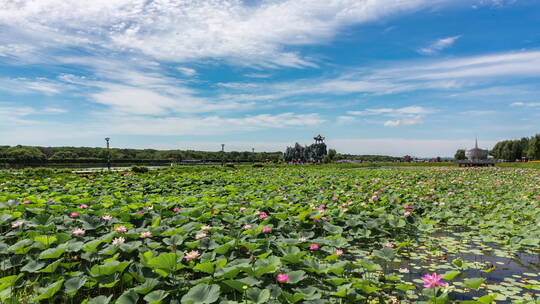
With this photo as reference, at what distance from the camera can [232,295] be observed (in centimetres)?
250

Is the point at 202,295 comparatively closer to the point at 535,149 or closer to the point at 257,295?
the point at 257,295

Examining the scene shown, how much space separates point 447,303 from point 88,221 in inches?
159

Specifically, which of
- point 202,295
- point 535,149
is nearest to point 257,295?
point 202,295

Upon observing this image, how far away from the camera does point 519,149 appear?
65938 mm

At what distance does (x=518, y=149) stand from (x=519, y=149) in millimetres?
220

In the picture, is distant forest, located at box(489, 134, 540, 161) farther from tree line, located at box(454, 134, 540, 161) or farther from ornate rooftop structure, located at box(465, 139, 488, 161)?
→ ornate rooftop structure, located at box(465, 139, 488, 161)

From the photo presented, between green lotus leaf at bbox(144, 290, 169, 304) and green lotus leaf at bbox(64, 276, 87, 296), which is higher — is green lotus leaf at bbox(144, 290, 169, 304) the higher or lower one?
the higher one

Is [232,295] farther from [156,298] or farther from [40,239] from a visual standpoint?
[40,239]

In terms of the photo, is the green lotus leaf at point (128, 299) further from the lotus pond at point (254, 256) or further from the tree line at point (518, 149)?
the tree line at point (518, 149)

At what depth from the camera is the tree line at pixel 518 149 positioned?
5562cm

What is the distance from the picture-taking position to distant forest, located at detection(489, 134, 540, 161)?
5561 centimetres

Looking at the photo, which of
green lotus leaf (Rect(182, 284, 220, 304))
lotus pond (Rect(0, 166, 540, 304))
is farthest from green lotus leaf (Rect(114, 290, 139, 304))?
green lotus leaf (Rect(182, 284, 220, 304))

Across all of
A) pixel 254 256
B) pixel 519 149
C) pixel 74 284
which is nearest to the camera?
pixel 74 284

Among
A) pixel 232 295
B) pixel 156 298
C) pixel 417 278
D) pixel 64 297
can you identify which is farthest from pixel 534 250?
pixel 64 297
